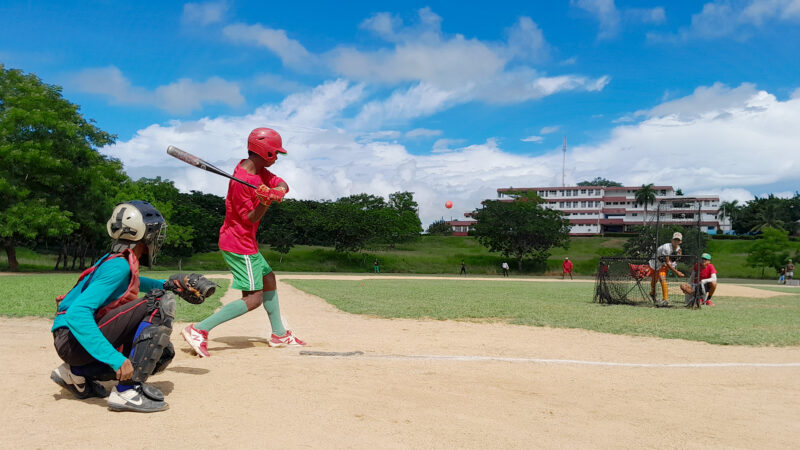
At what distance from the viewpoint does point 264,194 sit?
6293 mm

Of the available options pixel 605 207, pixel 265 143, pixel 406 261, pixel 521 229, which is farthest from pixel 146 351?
pixel 605 207

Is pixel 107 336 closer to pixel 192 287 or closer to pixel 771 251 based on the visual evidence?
pixel 192 287

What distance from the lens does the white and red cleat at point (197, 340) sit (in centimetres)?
602

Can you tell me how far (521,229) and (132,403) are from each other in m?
57.5

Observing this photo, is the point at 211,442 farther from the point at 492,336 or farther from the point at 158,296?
the point at 492,336

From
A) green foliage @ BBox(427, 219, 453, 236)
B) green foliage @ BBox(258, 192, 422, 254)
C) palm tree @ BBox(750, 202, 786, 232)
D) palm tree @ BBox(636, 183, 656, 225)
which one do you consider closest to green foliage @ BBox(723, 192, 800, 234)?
palm tree @ BBox(750, 202, 786, 232)

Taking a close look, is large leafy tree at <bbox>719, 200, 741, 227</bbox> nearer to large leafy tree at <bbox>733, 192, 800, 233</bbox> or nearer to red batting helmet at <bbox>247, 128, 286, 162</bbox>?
large leafy tree at <bbox>733, 192, 800, 233</bbox>

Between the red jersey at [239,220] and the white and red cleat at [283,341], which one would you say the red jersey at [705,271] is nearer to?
the white and red cleat at [283,341]

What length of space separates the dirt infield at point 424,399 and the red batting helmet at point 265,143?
2.32 m

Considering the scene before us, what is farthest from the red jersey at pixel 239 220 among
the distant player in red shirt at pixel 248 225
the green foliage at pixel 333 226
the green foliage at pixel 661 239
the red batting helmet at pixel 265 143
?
the green foliage at pixel 333 226

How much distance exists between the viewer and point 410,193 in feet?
290

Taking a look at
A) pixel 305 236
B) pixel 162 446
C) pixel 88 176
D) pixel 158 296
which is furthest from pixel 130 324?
pixel 305 236

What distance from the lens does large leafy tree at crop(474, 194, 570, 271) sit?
59969 mm

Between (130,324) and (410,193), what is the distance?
8439 cm
